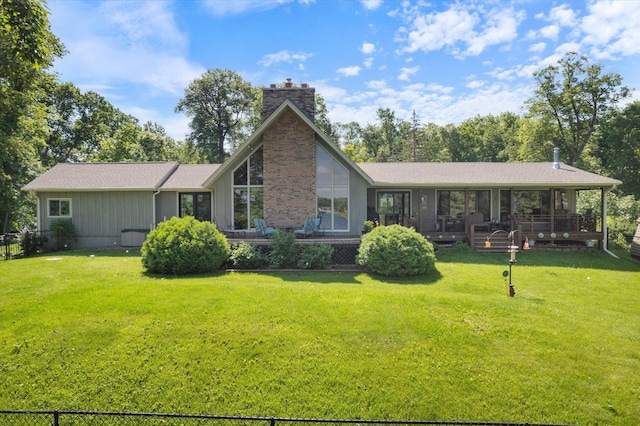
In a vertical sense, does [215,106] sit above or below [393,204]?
above

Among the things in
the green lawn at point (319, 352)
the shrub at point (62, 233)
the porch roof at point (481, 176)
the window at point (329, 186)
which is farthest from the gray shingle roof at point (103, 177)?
the porch roof at point (481, 176)

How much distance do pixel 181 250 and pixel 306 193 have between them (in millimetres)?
5277

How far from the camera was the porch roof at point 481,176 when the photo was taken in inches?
641

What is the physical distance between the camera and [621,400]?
16.5 feet

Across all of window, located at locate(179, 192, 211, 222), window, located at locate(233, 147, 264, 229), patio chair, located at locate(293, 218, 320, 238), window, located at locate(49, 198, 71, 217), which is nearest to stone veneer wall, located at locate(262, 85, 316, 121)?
window, located at locate(233, 147, 264, 229)

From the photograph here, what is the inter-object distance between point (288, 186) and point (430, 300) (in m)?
7.71

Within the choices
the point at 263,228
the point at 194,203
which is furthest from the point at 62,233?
the point at 263,228

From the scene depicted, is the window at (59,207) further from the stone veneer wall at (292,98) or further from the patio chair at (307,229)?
the patio chair at (307,229)

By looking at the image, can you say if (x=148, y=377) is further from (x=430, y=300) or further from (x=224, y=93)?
(x=224, y=93)

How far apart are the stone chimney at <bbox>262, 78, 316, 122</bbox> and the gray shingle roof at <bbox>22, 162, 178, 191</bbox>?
22.6 ft

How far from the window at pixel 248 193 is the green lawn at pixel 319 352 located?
5615 mm

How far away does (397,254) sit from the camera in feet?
35.5

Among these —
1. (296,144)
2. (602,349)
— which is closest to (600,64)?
(296,144)

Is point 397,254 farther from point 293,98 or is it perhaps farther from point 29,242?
point 29,242
